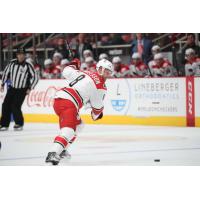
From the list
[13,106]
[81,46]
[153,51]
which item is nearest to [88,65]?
[81,46]

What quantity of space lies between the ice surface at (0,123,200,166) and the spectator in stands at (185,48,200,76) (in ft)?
2.28

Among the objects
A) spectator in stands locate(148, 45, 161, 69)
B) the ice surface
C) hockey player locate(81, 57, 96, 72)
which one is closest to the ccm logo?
the ice surface

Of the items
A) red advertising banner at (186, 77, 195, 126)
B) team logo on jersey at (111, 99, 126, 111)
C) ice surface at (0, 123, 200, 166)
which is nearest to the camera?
ice surface at (0, 123, 200, 166)

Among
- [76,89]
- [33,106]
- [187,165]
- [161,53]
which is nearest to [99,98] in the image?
[76,89]

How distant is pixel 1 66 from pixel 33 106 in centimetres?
102

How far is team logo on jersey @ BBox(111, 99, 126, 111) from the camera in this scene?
824 cm

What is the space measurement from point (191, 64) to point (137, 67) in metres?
0.78

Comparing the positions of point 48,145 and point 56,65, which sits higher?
point 56,65

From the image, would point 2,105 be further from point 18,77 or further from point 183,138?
point 183,138

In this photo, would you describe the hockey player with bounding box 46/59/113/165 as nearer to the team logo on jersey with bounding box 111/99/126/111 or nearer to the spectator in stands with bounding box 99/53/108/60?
the spectator in stands with bounding box 99/53/108/60

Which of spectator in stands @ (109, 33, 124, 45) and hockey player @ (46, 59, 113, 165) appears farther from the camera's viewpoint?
spectator in stands @ (109, 33, 124, 45)

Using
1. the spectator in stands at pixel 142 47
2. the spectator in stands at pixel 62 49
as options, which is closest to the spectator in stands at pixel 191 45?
the spectator in stands at pixel 142 47

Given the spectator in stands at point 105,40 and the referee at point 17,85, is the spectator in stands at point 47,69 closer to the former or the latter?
the referee at point 17,85

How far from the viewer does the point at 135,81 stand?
8.20 meters
